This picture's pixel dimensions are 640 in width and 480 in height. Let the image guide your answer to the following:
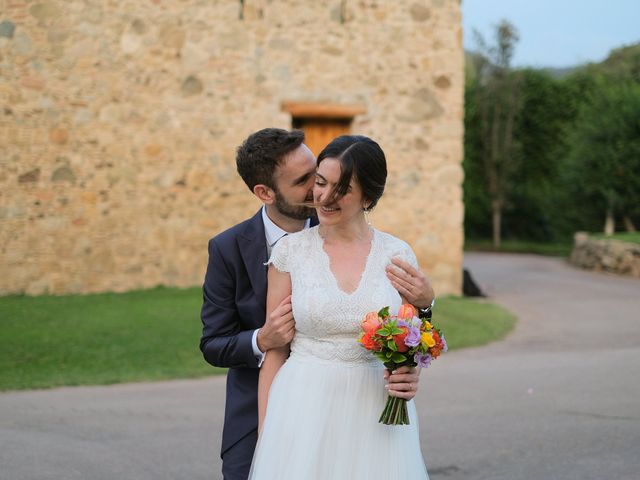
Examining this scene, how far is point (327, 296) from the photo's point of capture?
9.45 ft

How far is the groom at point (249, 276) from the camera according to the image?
3084mm

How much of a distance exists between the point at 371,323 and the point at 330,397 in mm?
332

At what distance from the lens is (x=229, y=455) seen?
3227 millimetres

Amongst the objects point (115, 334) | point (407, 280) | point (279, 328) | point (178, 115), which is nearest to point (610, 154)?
point (178, 115)

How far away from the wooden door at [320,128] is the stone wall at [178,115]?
1.14ft

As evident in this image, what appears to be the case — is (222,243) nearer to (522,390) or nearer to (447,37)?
(522,390)

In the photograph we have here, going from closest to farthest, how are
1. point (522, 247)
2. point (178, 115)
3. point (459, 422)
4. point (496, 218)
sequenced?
point (459, 422), point (178, 115), point (522, 247), point (496, 218)

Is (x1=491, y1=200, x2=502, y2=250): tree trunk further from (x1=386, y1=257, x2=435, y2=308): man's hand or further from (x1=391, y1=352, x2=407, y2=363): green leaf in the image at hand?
(x1=391, y1=352, x2=407, y2=363): green leaf

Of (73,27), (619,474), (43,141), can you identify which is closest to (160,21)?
(73,27)

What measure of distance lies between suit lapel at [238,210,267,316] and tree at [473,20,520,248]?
21652mm

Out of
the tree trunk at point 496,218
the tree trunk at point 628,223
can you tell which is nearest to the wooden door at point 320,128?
the tree trunk at point 628,223

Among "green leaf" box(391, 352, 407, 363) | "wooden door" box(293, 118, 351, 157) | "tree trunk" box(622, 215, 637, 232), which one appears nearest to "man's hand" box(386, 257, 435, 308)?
"green leaf" box(391, 352, 407, 363)

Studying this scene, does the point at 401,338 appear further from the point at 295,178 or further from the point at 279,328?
the point at 295,178

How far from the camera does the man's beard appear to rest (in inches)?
124
